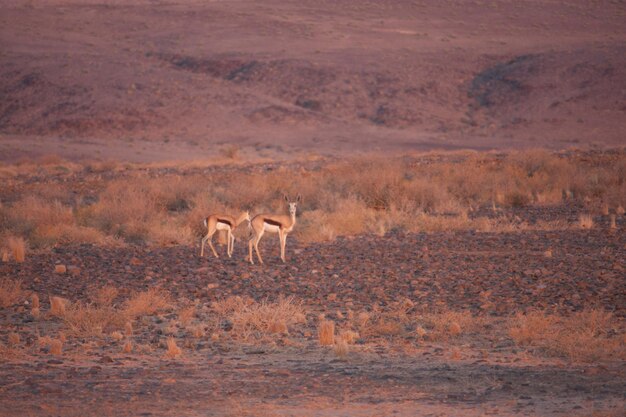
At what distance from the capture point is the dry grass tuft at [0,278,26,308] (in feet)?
39.8

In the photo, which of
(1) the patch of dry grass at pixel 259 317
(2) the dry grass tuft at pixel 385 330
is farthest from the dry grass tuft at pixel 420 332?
(1) the patch of dry grass at pixel 259 317

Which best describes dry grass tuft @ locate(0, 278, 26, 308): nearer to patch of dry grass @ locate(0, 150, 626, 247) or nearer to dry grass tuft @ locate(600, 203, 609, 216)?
patch of dry grass @ locate(0, 150, 626, 247)

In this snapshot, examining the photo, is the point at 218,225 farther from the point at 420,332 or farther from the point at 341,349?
the point at 341,349

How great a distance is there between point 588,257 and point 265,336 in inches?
283

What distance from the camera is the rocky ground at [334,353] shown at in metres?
7.61

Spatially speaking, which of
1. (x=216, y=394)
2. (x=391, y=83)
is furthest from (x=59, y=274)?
(x=391, y=83)

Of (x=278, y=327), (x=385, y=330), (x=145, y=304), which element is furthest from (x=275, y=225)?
(x=385, y=330)

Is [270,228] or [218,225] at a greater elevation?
[270,228]

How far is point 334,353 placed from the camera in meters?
9.45

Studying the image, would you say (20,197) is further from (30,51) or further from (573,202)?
(30,51)

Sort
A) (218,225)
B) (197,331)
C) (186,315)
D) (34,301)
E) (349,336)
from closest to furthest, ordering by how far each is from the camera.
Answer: (349,336)
(197,331)
(186,315)
(34,301)
(218,225)

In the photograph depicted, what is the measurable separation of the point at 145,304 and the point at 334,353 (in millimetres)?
3175

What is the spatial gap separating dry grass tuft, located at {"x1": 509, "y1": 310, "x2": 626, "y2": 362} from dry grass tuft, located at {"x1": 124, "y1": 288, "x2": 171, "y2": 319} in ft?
14.9

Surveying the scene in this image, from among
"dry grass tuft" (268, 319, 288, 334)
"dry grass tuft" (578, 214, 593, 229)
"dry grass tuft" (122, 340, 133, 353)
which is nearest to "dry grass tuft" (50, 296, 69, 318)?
"dry grass tuft" (122, 340, 133, 353)
